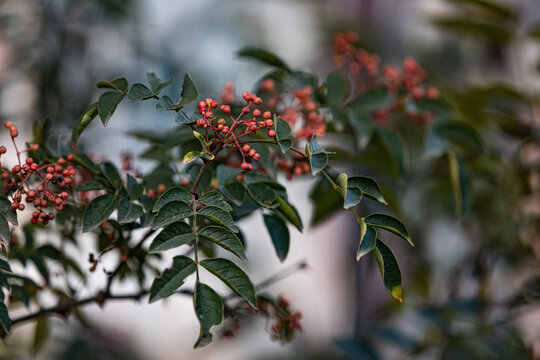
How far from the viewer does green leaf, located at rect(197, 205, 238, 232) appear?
46 cm

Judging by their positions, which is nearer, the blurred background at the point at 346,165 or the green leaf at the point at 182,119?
the green leaf at the point at 182,119

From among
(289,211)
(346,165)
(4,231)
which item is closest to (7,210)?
(4,231)

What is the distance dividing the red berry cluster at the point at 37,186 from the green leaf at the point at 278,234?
0.20 metres

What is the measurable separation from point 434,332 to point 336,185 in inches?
Result: 27.2

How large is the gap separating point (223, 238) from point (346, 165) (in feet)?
2.89

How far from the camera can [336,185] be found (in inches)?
19.3

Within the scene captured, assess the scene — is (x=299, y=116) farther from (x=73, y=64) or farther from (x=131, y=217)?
(x=73, y=64)

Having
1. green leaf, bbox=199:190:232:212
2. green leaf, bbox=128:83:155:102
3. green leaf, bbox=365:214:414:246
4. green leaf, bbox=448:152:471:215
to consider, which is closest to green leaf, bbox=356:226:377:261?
green leaf, bbox=365:214:414:246

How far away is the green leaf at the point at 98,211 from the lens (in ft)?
1.65

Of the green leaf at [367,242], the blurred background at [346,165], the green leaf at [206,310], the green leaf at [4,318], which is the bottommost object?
the blurred background at [346,165]

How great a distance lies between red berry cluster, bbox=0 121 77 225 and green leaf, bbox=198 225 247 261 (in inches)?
5.2

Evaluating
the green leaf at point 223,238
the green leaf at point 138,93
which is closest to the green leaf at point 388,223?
the green leaf at point 223,238

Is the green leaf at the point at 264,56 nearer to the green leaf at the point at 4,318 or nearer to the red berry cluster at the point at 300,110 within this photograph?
the red berry cluster at the point at 300,110

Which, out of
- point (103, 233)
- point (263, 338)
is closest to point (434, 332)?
point (103, 233)
